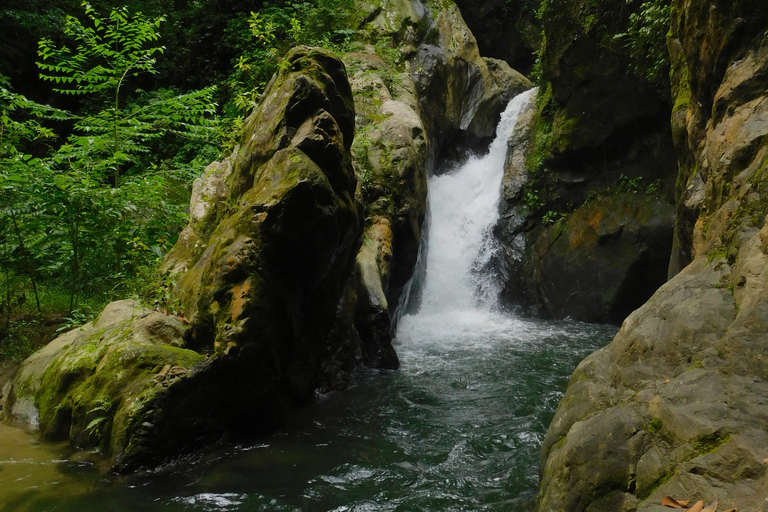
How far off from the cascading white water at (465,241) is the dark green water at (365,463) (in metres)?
4.89

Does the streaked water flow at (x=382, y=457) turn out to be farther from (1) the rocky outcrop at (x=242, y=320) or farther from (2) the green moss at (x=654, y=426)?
(2) the green moss at (x=654, y=426)

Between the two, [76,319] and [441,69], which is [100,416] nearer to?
[76,319]

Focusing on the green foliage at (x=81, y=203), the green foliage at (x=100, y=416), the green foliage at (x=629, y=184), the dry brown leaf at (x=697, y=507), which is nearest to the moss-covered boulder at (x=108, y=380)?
the green foliage at (x=100, y=416)

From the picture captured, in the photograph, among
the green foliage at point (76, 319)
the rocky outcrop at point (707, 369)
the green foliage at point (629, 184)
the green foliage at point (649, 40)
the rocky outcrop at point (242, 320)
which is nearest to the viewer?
the rocky outcrop at point (707, 369)

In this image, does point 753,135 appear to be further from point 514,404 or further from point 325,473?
point 325,473

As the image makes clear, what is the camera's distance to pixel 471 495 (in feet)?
12.9

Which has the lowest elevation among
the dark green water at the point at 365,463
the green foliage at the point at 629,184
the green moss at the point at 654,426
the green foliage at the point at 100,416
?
the dark green water at the point at 365,463

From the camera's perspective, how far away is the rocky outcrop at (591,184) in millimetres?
11070

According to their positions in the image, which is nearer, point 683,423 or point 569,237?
point 683,423

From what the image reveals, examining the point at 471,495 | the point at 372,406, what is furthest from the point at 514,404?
the point at 471,495

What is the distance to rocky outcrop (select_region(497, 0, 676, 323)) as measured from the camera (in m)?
11.1

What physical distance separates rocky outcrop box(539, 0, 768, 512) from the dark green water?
1.01 meters

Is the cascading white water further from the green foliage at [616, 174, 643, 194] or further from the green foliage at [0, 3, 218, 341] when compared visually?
the green foliage at [0, 3, 218, 341]

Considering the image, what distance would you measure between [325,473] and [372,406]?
5.79ft
